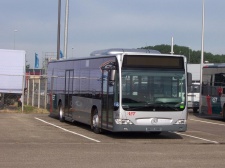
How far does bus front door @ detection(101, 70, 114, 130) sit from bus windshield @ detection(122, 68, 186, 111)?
24.1 inches

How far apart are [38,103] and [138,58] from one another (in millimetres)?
17079

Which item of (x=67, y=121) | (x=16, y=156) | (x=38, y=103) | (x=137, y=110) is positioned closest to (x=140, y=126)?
(x=137, y=110)

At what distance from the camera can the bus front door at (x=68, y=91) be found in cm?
2236

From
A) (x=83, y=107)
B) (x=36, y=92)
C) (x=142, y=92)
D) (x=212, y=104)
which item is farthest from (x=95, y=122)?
(x=36, y=92)

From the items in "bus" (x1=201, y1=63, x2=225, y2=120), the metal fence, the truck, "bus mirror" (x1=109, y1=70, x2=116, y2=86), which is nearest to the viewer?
"bus mirror" (x1=109, y1=70, x2=116, y2=86)

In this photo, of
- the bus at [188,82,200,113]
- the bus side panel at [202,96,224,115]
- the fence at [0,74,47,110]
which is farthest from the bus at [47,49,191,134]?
the bus at [188,82,200,113]

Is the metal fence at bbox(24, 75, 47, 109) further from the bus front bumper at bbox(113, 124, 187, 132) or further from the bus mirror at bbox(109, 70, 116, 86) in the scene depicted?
the bus front bumper at bbox(113, 124, 187, 132)

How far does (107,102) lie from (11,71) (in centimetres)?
1408

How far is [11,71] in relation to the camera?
30.3m

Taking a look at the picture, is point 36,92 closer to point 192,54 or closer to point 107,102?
point 107,102

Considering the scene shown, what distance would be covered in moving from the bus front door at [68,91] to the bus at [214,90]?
8783 mm

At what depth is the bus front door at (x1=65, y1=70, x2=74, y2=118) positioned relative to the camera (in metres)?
22.4

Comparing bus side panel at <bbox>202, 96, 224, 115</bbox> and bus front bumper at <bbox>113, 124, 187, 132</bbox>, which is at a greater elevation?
bus side panel at <bbox>202, 96, 224, 115</bbox>

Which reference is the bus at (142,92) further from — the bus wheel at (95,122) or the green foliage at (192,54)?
the green foliage at (192,54)
